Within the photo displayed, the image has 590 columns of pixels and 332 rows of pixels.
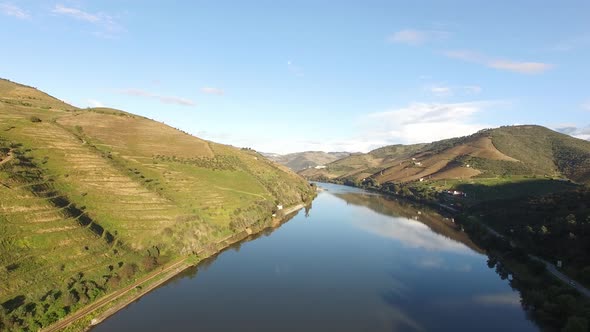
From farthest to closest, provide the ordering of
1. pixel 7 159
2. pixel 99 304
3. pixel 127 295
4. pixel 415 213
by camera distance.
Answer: pixel 415 213, pixel 7 159, pixel 127 295, pixel 99 304

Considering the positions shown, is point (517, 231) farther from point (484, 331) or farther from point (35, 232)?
point (35, 232)

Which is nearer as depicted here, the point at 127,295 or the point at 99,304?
the point at 99,304

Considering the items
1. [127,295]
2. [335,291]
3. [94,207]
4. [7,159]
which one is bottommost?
[127,295]

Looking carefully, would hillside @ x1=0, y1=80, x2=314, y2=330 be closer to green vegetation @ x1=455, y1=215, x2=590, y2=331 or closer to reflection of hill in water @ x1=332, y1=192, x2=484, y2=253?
reflection of hill in water @ x1=332, y1=192, x2=484, y2=253

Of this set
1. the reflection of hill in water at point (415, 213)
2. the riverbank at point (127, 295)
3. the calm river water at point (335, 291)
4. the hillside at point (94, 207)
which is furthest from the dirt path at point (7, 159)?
the reflection of hill in water at point (415, 213)

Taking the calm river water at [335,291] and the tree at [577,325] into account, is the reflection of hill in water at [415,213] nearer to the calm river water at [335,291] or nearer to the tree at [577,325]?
the calm river water at [335,291]

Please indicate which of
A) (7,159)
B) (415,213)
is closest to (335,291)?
(7,159)

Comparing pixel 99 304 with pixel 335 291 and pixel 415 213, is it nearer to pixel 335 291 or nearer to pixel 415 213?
pixel 335 291
